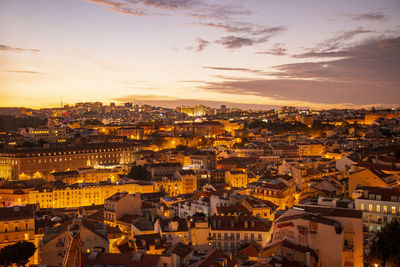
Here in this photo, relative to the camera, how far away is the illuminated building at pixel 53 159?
35.2 m

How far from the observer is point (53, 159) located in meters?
37.3

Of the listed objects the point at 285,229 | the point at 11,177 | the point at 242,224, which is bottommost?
the point at 11,177

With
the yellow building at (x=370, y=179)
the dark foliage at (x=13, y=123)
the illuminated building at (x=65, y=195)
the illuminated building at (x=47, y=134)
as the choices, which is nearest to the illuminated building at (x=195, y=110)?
the dark foliage at (x=13, y=123)

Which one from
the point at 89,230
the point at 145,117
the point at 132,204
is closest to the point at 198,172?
the point at 132,204

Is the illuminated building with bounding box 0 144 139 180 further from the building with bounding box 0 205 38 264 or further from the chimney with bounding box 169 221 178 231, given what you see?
the chimney with bounding box 169 221 178 231

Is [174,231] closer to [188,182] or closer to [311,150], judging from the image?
[188,182]

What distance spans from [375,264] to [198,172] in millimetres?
20650

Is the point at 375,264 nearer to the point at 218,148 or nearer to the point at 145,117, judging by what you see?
the point at 218,148

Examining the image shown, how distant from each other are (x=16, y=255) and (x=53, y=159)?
2637 centimetres

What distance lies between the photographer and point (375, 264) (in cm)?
972

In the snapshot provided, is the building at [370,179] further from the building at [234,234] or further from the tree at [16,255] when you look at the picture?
the tree at [16,255]

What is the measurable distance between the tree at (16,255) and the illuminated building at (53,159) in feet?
75.5

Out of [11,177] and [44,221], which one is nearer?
[44,221]

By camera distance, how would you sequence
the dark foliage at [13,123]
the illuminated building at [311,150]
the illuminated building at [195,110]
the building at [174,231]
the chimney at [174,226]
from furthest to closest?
the illuminated building at [195,110] < the dark foliage at [13,123] < the illuminated building at [311,150] < the chimney at [174,226] < the building at [174,231]
